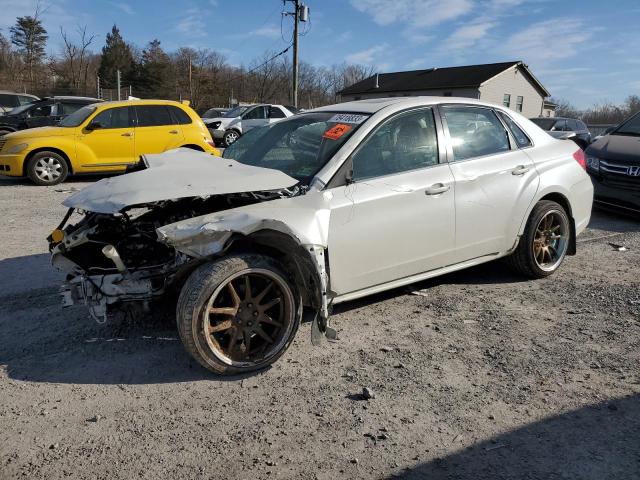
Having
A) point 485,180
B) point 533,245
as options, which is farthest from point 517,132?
point 533,245

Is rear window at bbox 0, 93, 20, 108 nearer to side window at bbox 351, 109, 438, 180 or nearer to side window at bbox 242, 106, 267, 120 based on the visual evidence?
side window at bbox 242, 106, 267, 120

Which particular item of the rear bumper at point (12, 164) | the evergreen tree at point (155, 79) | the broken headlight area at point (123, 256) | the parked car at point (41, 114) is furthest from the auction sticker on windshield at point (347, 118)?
the evergreen tree at point (155, 79)

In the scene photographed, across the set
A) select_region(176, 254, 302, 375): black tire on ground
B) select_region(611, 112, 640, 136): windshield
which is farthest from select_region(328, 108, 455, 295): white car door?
select_region(611, 112, 640, 136): windshield

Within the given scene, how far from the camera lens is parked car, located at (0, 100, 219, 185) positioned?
10023 mm

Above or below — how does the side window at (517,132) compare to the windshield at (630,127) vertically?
below

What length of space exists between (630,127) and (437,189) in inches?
261

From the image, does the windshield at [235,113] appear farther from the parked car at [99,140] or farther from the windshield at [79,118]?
the windshield at [79,118]

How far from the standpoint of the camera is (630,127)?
8.66 m

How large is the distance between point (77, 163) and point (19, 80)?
41.4 meters

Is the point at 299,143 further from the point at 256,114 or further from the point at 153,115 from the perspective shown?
the point at 256,114

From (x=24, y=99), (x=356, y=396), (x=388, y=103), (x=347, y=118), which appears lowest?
(x=356, y=396)

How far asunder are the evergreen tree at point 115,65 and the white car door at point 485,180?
53393 mm

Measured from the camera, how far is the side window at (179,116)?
11008mm

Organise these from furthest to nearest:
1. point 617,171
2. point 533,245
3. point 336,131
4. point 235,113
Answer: point 235,113 → point 617,171 → point 533,245 → point 336,131
